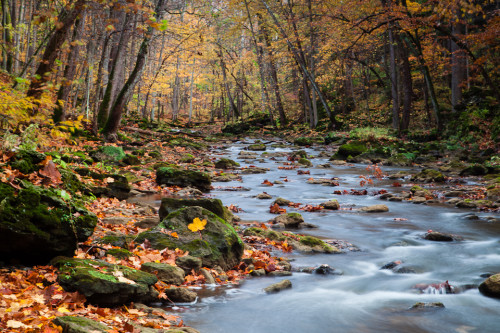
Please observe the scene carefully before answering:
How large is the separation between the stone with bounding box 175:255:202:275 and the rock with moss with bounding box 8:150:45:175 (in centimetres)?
218

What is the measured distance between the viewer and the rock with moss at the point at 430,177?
11895mm

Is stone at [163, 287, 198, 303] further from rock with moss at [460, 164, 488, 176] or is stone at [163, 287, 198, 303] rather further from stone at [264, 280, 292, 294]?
rock with moss at [460, 164, 488, 176]

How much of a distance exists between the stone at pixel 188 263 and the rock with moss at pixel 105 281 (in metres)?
0.68

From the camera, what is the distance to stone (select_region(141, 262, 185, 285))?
3.98m

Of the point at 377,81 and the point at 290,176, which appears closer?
the point at 290,176

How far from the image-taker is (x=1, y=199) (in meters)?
3.41

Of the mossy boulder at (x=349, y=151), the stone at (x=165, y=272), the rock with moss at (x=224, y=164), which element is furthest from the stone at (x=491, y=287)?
the mossy boulder at (x=349, y=151)

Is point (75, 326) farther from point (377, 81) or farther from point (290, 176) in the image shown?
point (377, 81)

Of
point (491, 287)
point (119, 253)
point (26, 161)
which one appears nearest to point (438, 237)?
point (491, 287)

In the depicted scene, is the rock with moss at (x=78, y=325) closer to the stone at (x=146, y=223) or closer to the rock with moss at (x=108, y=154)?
the stone at (x=146, y=223)

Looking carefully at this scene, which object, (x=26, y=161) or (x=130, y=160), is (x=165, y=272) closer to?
(x=26, y=161)

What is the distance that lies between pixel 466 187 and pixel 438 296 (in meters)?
7.24

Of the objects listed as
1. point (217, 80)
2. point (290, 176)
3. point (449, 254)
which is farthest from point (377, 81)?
point (449, 254)

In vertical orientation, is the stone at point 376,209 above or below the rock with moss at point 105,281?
below
